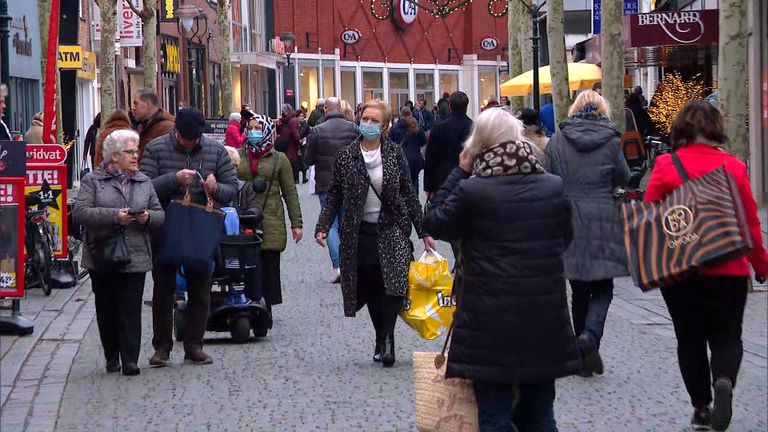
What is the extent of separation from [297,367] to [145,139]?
313 centimetres

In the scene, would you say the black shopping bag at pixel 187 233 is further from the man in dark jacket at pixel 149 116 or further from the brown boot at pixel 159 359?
the man in dark jacket at pixel 149 116

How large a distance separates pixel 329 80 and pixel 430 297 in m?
67.1

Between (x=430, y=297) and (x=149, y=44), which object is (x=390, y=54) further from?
(x=430, y=297)

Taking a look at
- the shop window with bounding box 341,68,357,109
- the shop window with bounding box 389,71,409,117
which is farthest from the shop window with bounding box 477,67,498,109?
the shop window with bounding box 341,68,357,109

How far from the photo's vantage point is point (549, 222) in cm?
619

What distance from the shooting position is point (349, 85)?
258 ft

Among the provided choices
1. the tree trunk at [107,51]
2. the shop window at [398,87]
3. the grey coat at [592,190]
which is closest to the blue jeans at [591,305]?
the grey coat at [592,190]

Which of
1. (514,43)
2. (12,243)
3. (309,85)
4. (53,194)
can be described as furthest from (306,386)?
(309,85)

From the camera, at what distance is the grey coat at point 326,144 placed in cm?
1750

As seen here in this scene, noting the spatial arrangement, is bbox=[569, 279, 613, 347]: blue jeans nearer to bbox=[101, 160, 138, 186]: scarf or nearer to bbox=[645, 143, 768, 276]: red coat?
bbox=[645, 143, 768, 276]: red coat

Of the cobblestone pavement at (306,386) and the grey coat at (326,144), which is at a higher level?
the grey coat at (326,144)

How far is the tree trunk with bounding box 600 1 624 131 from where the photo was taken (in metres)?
19.0

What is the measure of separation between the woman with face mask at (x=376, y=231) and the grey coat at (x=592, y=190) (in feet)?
3.99

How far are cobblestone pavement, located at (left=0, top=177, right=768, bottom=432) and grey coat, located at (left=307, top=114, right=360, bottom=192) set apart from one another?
13.6 feet
